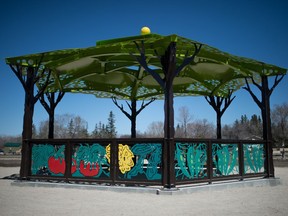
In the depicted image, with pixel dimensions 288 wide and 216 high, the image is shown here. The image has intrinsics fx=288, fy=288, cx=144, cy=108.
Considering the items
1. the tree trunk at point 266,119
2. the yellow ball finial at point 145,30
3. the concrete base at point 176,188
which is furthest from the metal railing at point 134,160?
the yellow ball finial at point 145,30

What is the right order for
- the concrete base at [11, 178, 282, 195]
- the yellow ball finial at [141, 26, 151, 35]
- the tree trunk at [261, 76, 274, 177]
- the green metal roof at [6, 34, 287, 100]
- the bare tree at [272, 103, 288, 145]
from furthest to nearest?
the bare tree at [272, 103, 288, 145] → the tree trunk at [261, 76, 274, 177] → the yellow ball finial at [141, 26, 151, 35] → the green metal roof at [6, 34, 287, 100] → the concrete base at [11, 178, 282, 195]

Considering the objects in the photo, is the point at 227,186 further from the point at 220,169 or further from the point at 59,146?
the point at 59,146

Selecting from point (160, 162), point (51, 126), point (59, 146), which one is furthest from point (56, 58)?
point (160, 162)

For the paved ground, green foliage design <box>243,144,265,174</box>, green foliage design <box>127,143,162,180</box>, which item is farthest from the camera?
green foliage design <box>243,144,265,174</box>

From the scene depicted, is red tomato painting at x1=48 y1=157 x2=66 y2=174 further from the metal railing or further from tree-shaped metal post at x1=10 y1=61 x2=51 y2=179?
tree-shaped metal post at x1=10 y1=61 x2=51 y2=179

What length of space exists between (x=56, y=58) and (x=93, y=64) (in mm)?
2379

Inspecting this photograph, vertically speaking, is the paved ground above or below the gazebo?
below

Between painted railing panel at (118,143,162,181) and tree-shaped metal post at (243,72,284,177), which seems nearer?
painted railing panel at (118,143,162,181)

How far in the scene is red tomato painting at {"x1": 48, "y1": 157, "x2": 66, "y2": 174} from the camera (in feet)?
33.0

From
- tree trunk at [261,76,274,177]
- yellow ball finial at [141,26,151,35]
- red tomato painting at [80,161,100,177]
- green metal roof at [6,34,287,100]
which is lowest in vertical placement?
red tomato painting at [80,161,100,177]

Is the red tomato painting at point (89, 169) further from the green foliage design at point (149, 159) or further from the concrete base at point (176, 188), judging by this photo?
the green foliage design at point (149, 159)

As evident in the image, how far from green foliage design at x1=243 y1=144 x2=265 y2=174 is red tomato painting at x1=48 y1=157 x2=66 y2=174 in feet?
22.3

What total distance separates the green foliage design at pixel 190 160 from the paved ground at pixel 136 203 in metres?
0.75

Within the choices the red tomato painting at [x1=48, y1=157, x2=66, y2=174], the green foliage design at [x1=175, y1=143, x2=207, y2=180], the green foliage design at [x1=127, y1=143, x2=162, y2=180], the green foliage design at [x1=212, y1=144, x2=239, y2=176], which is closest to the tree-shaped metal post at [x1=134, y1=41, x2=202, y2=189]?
the green foliage design at [x1=127, y1=143, x2=162, y2=180]
